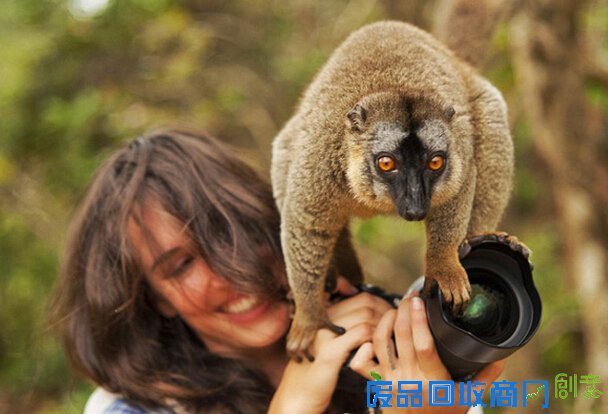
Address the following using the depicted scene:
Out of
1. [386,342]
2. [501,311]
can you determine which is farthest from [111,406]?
[501,311]

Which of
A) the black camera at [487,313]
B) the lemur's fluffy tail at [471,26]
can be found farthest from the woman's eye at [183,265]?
the lemur's fluffy tail at [471,26]

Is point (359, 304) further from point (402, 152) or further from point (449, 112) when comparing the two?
point (449, 112)

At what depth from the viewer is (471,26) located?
3.07 meters

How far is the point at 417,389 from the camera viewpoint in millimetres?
2070

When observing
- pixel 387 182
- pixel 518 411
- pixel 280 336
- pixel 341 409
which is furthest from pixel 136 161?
pixel 518 411

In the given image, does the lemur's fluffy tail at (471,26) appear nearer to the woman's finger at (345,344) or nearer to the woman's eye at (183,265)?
the woman's finger at (345,344)

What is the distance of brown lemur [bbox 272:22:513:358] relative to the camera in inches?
85.6

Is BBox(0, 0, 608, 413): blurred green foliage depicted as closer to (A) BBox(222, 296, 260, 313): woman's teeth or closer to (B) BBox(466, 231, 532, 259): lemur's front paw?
(A) BBox(222, 296, 260, 313): woman's teeth

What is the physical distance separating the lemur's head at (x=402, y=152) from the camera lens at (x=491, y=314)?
1.19ft

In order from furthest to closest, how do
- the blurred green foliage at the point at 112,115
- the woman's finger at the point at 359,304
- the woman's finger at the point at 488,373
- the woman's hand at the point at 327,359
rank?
Answer: the blurred green foliage at the point at 112,115
the woman's finger at the point at 359,304
the woman's hand at the point at 327,359
the woman's finger at the point at 488,373

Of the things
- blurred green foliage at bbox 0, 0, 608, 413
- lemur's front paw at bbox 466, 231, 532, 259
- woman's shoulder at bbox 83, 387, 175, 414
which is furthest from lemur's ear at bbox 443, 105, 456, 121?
blurred green foliage at bbox 0, 0, 608, 413

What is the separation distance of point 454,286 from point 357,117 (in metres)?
0.69

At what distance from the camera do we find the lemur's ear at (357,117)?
2270 mm

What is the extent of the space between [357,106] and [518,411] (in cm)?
306
